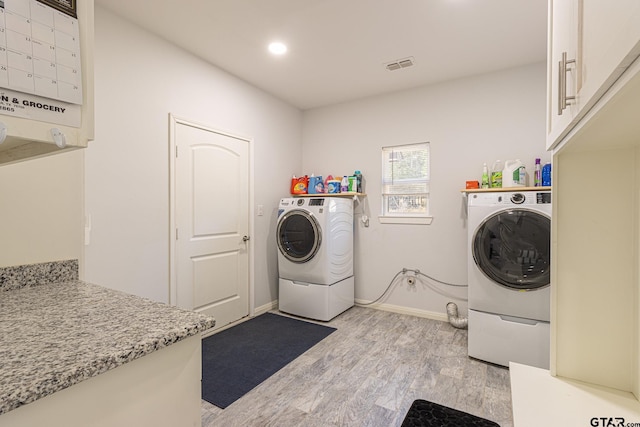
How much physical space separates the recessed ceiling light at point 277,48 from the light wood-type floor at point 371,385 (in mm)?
2557

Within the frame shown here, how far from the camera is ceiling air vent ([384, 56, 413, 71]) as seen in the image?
282 centimetres

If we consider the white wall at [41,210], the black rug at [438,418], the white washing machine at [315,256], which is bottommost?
the black rug at [438,418]

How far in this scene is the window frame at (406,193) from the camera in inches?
133

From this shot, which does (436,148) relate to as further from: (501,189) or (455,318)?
(455,318)

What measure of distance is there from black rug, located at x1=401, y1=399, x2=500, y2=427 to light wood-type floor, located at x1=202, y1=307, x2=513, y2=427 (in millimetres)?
121

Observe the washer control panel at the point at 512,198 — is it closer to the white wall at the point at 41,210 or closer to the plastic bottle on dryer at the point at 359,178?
the plastic bottle on dryer at the point at 359,178

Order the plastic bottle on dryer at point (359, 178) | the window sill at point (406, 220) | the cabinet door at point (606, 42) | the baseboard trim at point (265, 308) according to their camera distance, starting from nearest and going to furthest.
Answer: the cabinet door at point (606, 42)
the window sill at point (406, 220)
the baseboard trim at point (265, 308)
the plastic bottle on dryer at point (359, 178)

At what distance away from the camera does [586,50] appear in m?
0.62

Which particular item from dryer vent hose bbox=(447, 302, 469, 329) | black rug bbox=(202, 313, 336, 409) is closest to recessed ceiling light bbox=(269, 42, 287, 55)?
black rug bbox=(202, 313, 336, 409)

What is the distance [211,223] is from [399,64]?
2335 mm

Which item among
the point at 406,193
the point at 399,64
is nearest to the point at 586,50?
the point at 399,64

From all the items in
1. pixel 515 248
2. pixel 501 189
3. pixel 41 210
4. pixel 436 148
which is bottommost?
pixel 515 248

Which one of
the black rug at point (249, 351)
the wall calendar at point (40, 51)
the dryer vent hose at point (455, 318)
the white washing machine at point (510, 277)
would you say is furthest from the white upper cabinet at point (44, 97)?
the dryer vent hose at point (455, 318)

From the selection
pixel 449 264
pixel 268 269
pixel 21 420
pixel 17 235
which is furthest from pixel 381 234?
pixel 21 420
